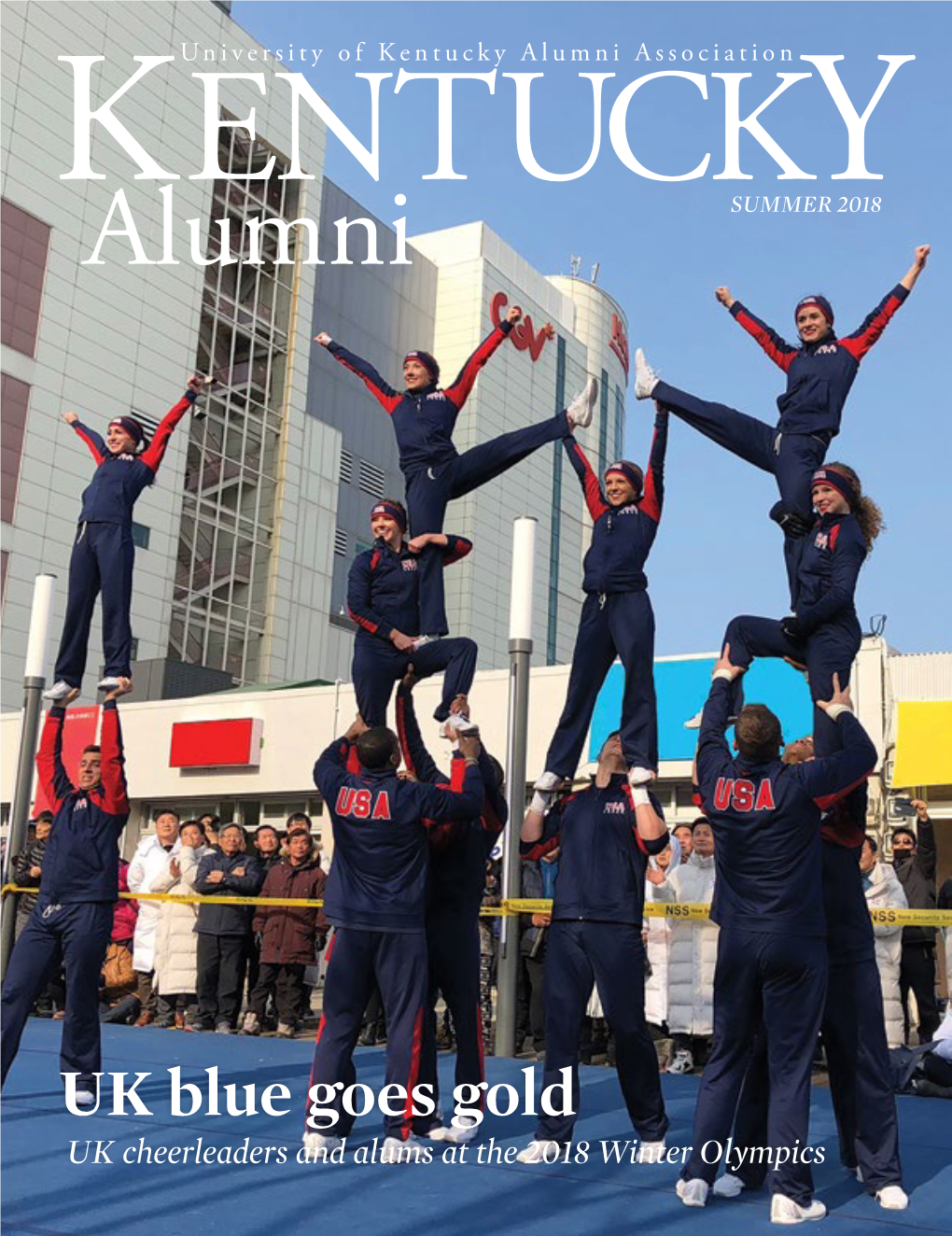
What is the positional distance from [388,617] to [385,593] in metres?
0.17

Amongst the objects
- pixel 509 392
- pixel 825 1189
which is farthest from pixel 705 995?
pixel 509 392

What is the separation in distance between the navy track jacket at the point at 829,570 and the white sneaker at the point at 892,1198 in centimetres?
291

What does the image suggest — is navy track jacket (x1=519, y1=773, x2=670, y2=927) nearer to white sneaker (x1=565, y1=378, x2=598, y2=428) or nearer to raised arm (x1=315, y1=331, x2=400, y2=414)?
white sneaker (x1=565, y1=378, x2=598, y2=428)

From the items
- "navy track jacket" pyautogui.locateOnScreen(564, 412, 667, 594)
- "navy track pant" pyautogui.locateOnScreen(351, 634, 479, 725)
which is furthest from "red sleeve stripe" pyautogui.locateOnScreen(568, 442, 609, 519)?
"navy track pant" pyautogui.locateOnScreen(351, 634, 479, 725)

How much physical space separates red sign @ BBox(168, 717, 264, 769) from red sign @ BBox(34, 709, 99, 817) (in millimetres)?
1628

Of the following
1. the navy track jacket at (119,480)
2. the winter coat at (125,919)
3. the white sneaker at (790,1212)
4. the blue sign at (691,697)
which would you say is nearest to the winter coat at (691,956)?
the white sneaker at (790,1212)

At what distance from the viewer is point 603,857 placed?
6.88 meters

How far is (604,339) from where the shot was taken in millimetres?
55969

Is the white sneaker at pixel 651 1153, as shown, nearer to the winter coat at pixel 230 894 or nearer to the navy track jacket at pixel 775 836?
the navy track jacket at pixel 775 836

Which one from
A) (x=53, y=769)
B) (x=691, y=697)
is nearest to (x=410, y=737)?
(x=53, y=769)

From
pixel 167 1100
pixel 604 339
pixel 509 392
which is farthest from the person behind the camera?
pixel 604 339

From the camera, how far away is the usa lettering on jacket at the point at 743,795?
19.4ft

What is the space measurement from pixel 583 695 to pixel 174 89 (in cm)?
3379

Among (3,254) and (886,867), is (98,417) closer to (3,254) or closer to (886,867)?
(3,254)
